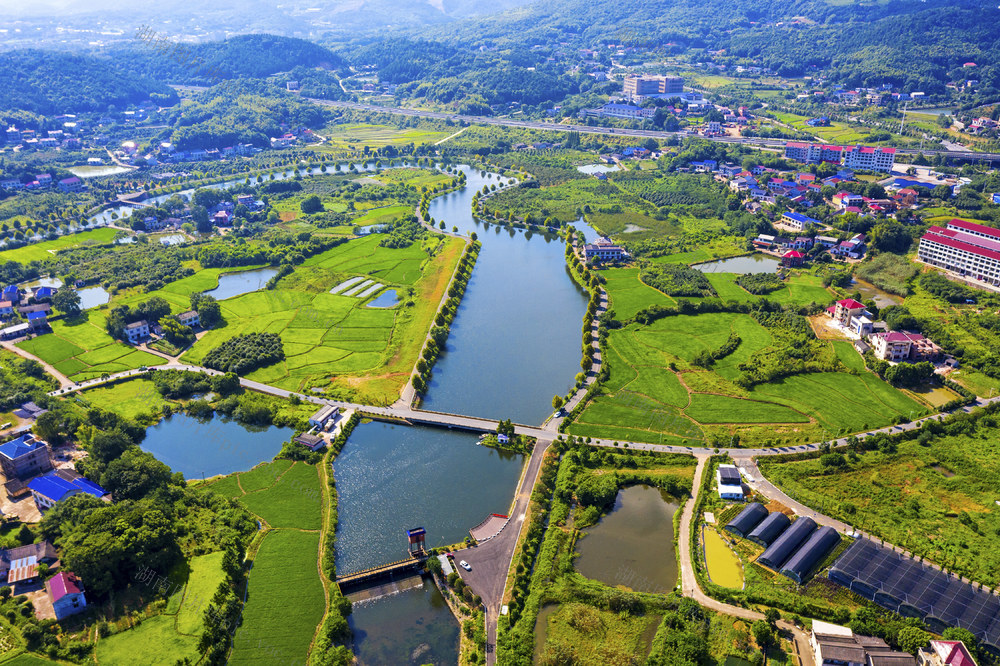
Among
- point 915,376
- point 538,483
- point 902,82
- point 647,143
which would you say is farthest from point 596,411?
point 902,82

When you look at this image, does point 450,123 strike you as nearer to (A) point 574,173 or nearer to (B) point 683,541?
(A) point 574,173

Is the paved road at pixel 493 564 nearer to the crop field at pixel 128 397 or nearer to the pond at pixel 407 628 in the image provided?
the pond at pixel 407 628

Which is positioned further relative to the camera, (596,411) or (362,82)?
(362,82)

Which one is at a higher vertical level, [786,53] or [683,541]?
[786,53]

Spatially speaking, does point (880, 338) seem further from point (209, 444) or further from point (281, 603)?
point (209, 444)

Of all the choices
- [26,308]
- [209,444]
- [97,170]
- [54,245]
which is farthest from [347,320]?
[97,170]

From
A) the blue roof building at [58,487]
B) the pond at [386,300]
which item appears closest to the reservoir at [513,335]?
the pond at [386,300]
